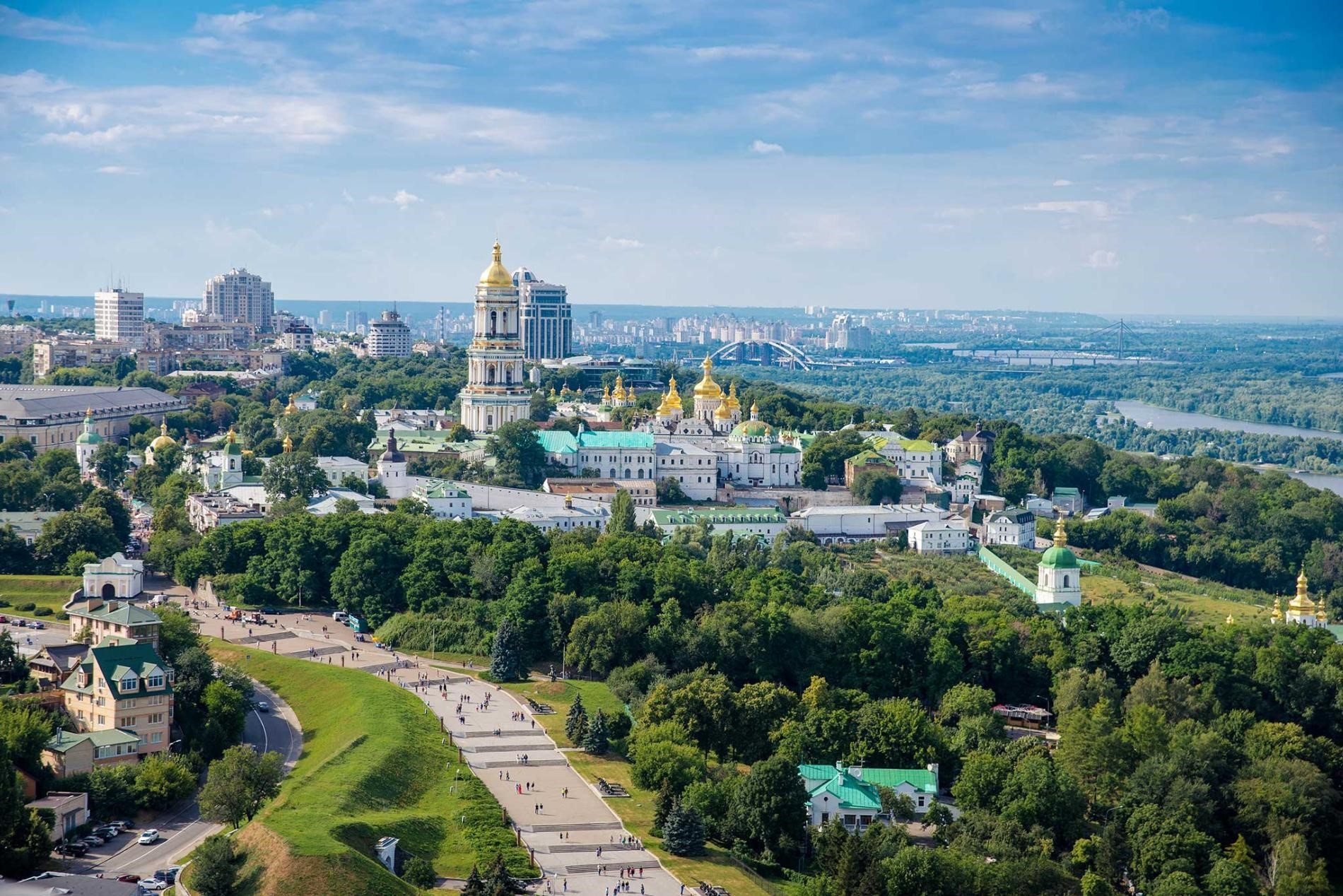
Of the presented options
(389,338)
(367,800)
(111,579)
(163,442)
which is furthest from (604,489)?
(389,338)

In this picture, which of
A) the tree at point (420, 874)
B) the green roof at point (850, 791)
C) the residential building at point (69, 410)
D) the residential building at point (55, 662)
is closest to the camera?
the tree at point (420, 874)

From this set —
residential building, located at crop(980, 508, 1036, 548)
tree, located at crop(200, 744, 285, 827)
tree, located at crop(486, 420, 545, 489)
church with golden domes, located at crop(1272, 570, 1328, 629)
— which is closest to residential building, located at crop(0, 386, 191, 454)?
tree, located at crop(486, 420, 545, 489)

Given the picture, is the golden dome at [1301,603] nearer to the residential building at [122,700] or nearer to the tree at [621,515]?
the tree at [621,515]

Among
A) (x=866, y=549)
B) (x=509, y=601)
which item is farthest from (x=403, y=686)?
(x=866, y=549)

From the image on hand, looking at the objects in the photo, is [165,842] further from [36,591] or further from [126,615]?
[36,591]

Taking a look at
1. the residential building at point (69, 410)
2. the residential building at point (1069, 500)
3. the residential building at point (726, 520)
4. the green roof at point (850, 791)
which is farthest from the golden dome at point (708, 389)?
the green roof at point (850, 791)
